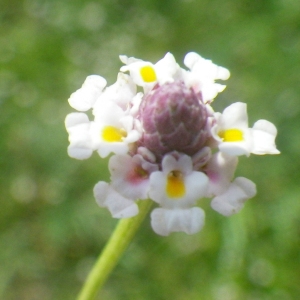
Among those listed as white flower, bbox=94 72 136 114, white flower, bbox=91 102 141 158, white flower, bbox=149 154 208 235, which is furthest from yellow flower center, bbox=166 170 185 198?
white flower, bbox=94 72 136 114

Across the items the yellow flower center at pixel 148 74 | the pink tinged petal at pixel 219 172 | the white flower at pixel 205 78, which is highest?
the white flower at pixel 205 78

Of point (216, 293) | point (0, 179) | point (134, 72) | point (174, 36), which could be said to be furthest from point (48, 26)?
point (134, 72)

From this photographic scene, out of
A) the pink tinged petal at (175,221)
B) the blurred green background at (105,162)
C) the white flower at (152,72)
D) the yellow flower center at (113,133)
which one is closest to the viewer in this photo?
the pink tinged petal at (175,221)

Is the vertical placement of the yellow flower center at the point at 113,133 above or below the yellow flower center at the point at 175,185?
above

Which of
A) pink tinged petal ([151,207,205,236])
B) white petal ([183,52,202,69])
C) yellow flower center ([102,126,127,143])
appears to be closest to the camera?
pink tinged petal ([151,207,205,236])

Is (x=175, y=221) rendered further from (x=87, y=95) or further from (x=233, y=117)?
(x=87, y=95)

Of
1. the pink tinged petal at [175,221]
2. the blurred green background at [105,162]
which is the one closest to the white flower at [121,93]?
the pink tinged petal at [175,221]

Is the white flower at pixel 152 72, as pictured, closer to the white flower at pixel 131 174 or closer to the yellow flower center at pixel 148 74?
the yellow flower center at pixel 148 74

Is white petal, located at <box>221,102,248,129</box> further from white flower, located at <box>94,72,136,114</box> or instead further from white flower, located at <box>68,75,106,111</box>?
white flower, located at <box>68,75,106,111</box>
